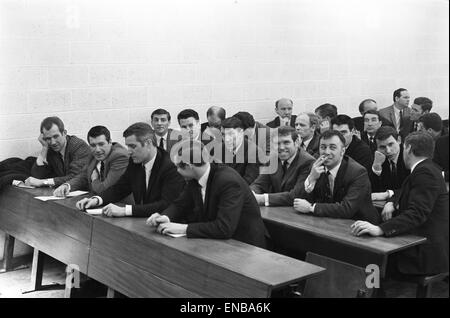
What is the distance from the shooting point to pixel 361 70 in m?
8.55

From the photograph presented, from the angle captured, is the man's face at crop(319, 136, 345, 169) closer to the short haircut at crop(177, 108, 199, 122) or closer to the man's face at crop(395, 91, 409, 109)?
the short haircut at crop(177, 108, 199, 122)

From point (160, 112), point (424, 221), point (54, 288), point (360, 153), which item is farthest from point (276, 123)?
point (424, 221)

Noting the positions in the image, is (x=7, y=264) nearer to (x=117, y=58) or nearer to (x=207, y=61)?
(x=117, y=58)

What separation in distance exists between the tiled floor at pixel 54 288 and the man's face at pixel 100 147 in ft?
3.11

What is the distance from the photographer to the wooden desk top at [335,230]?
3.28 meters

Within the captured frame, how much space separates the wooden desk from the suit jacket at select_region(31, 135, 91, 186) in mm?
1787

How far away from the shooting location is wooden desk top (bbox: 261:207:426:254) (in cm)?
328

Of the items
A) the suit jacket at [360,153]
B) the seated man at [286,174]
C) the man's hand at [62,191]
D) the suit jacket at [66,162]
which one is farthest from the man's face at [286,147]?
the suit jacket at [66,162]

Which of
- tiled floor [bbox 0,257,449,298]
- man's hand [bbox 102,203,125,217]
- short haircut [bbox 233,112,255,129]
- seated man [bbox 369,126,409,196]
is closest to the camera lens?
man's hand [bbox 102,203,125,217]

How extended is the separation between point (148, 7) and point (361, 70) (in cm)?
359

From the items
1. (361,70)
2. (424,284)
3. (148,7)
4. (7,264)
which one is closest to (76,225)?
(7,264)

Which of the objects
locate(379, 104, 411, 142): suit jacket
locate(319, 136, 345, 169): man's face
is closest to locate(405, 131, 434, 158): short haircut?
locate(319, 136, 345, 169): man's face

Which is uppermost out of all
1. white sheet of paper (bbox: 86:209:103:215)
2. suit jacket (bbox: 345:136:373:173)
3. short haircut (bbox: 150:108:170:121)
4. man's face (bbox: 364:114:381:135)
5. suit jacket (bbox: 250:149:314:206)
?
man's face (bbox: 364:114:381:135)

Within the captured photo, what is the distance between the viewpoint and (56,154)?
17.0 feet
